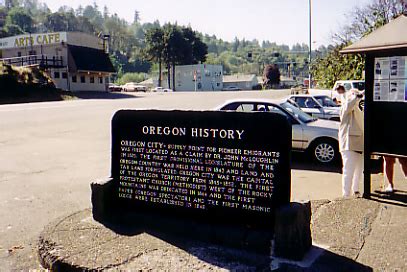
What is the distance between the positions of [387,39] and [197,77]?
271 ft

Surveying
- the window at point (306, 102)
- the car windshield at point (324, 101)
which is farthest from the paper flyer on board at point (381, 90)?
the car windshield at point (324, 101)

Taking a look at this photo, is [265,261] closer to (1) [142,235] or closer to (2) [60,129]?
(1) [142,235]

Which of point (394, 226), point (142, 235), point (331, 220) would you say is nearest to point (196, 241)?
point (142, 235)

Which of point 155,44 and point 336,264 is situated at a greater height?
point 155,44

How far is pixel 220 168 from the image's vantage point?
436 cm

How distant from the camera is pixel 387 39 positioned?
5.59m

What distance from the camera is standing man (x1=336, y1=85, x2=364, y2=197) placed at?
6145mm

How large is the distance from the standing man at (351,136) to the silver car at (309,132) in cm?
302

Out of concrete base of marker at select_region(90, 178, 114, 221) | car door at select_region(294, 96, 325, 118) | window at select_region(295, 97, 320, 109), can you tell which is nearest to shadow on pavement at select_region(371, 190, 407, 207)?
concrete base of marker at select_region(90, 178, 114, 221)

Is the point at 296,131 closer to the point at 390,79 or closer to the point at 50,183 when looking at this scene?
the point at 390,79

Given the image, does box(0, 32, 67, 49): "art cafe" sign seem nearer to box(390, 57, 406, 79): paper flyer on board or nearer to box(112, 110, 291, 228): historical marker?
box(112, 110, 291, 228): historical marker

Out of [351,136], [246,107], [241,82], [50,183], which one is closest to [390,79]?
[351,136]

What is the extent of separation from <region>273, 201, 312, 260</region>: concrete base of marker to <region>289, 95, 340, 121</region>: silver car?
11.2 meters

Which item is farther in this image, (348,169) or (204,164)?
(348,169)
